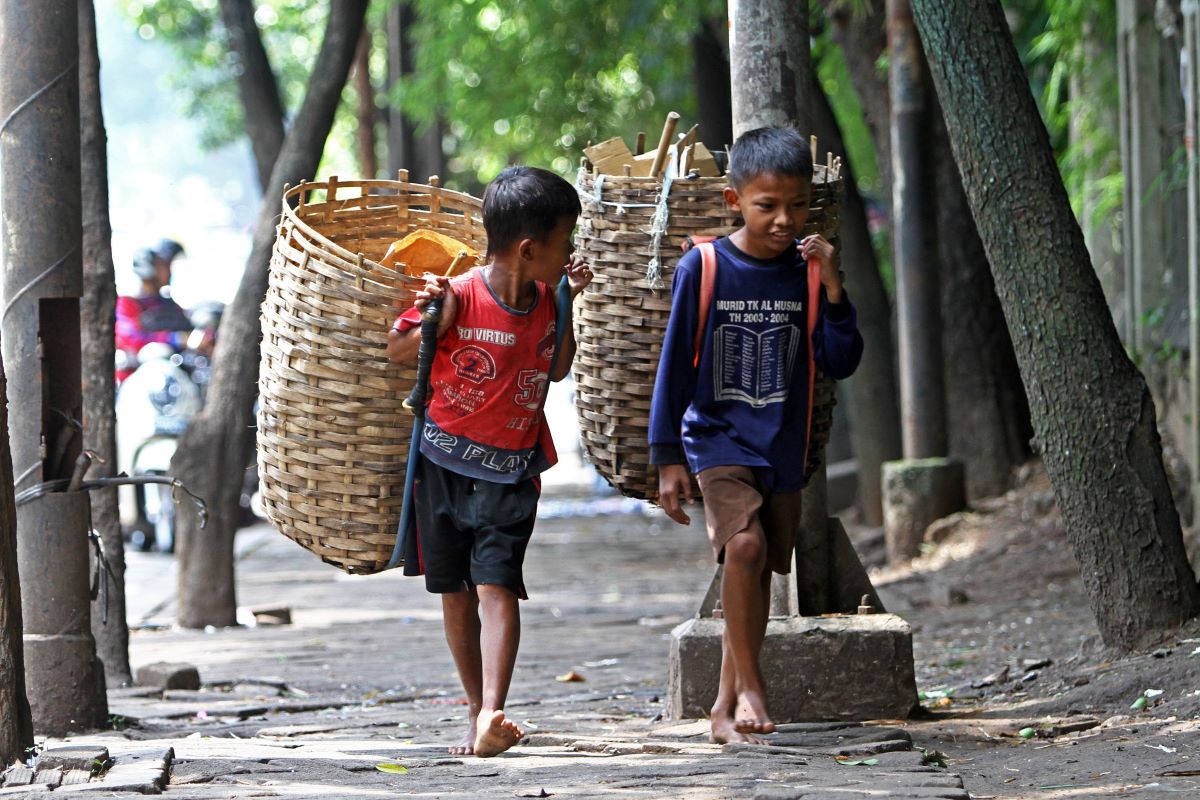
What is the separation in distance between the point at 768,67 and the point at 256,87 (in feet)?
25.2

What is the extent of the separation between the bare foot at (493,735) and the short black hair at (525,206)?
1.23 metres

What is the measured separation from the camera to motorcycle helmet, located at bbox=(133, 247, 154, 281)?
14.5m

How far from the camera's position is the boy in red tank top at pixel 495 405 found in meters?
4.29

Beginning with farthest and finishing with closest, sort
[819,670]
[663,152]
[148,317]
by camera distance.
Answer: [148,317] < [819,670] < [663,152]

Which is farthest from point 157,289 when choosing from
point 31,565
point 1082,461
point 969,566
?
point 1082,461

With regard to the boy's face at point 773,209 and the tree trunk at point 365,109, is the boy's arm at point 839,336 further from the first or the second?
the tree trunk at point 365,109

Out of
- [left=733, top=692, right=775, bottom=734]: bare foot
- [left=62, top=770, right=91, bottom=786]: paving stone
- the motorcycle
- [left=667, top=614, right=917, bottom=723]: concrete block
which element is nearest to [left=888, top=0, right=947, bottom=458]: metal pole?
the motorcycle

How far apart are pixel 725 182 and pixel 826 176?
1.03ft

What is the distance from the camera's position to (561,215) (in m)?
4.30

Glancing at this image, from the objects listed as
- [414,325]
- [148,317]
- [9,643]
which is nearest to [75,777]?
[9,643]

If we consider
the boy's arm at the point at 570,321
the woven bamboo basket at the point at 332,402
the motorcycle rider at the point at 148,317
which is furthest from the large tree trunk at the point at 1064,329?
the motorcycle rider at the point at 148,317

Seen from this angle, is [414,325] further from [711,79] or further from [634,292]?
[711,79]

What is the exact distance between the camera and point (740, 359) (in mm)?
4414

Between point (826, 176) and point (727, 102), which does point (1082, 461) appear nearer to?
point (826, 176)
